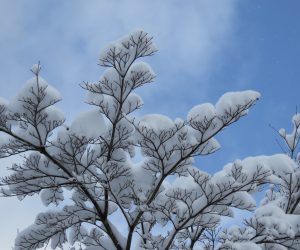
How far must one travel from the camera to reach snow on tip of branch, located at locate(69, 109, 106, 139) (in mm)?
6422

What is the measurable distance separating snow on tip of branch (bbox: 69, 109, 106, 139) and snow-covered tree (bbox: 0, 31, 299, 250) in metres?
0.02

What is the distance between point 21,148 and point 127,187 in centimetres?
191

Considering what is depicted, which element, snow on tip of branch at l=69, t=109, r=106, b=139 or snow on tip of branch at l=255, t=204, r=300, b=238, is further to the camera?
snow on tip of branch at l=255, t=204, r=300, b=238

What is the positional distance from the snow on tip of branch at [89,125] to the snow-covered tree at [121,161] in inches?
0.6

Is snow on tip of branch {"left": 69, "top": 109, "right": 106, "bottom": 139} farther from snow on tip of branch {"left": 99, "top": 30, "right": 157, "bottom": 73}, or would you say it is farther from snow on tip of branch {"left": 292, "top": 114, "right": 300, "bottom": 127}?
snow on tip of branch {"left": 292, "top": 114, "right": 300, "bottom": 127}

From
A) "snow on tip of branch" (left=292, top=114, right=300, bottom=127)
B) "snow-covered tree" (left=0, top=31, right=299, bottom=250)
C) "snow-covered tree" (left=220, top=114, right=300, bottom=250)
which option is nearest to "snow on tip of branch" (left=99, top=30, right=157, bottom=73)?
"snow-covered tree" (left=0, top=31, right=299, bottom=250)

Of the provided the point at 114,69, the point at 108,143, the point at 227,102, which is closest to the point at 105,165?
the point at 108,143

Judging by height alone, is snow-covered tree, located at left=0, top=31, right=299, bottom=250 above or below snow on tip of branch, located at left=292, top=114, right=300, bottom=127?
below

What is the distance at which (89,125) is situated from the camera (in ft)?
21.3

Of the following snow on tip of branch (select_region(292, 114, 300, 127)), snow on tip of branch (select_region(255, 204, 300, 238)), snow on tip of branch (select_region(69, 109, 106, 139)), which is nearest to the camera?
snow on tip of branch (select_region(69, 109, 106, 139))

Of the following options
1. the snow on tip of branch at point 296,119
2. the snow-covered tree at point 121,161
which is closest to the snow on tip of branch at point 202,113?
the snow-covered tree at point 121,161

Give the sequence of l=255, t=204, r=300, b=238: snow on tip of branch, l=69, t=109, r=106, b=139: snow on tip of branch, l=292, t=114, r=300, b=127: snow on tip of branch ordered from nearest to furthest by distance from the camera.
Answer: l=69, t=109, r=106, b=139: snow on tip of branch < l=255, t=204, r=300, b=238: snow on tip of branch < l=292, t=114, r=300, b=127: snow on tip of branch

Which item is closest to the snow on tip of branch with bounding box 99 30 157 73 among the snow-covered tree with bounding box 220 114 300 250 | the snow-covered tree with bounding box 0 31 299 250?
the snow-covered tree with bounding box 0 31 299 250

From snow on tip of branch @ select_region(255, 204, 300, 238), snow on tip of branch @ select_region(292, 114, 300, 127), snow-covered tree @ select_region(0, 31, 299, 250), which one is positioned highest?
snow on tip of branch @ select_region(292, 114, 300, 127)
